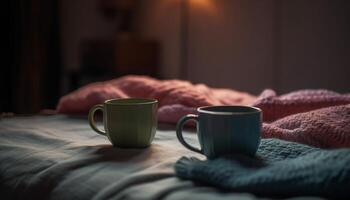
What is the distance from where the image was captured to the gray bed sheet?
1.77 ft

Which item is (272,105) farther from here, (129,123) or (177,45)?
(177,45)

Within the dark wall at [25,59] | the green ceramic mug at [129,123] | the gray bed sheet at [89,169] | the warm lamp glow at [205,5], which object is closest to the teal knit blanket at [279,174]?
the gray bed sheet at [89,169]

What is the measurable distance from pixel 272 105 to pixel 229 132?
0.36 meters

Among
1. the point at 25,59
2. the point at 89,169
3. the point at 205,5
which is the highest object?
the point at 205,5

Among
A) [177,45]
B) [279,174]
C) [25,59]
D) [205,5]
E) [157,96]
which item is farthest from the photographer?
[177,45]

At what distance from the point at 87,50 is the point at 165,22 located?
22.9 inches

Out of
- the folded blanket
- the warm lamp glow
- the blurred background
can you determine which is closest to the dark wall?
→ the blurred background

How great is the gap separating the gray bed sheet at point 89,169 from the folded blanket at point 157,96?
169 mm

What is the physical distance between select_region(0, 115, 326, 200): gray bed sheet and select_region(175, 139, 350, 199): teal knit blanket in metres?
0.01

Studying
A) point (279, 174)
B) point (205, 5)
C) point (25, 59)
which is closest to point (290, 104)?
point (279, 174)

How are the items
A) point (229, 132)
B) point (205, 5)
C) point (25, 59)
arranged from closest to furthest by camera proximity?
1. point (229, 132)
2. point (25, 59)
3. point (205, 5)

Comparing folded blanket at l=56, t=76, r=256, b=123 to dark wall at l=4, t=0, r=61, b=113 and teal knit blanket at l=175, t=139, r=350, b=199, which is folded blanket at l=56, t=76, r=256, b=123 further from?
dark wall at l=4, t=0, r=61, b=113

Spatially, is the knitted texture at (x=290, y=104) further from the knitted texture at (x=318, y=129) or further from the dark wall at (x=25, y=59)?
the dark wall at (x=25, y=59)

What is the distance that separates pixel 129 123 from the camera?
0.74 meters
